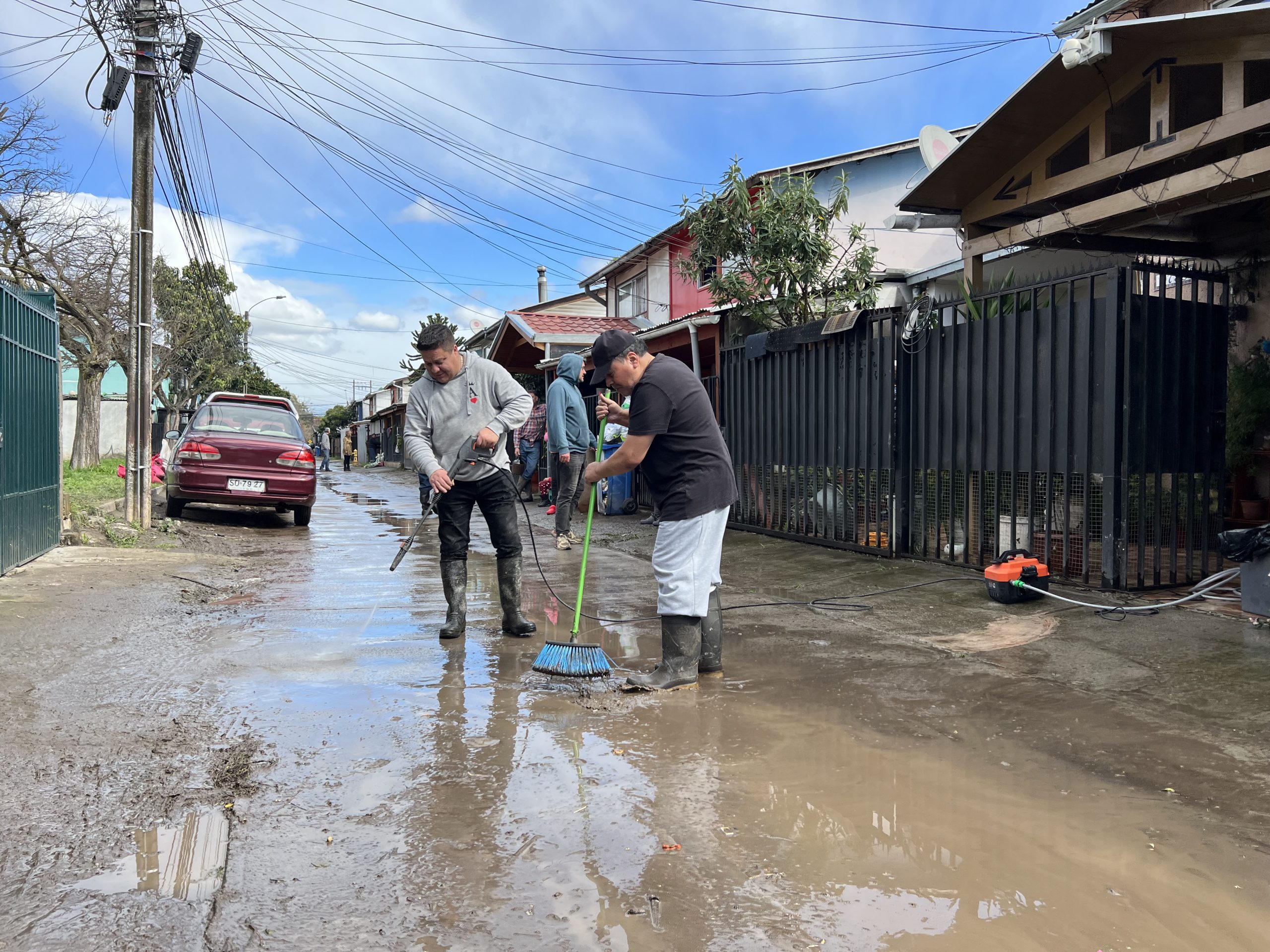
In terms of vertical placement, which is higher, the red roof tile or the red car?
the red roof tile

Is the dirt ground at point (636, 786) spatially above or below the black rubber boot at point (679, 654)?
below

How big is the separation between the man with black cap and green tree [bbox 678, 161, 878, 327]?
7.44 meters

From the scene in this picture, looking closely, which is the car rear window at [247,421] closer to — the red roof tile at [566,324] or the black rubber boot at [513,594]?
the red roof tile at [566,324]

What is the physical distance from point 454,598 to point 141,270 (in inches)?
329

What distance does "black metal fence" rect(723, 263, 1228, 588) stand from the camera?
6.13 metres

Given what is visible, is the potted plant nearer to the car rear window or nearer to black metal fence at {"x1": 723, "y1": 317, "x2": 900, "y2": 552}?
black metal fence at {"x1": 723, "y1": 317, "x2": 900, "y2": 552}

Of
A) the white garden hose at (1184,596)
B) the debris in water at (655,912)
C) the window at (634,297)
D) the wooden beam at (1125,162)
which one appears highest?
the window at (634,297)

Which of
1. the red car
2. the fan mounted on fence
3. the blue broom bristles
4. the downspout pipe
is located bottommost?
the blue broom bristles

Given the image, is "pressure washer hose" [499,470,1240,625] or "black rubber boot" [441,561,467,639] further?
"pressure washer hose" [499,470,1240,625]

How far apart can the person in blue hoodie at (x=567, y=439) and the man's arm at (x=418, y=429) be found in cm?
441

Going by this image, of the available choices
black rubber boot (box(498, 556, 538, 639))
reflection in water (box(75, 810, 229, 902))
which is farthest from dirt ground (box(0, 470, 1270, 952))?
black rubber boot (box(498, 556, 538, 639))

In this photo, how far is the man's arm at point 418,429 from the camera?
218 inches

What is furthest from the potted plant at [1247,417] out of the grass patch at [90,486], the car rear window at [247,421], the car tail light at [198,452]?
the grass patch at [90,486]

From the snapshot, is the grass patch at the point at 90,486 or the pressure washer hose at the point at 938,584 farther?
the grass patch at the point at 90,486
